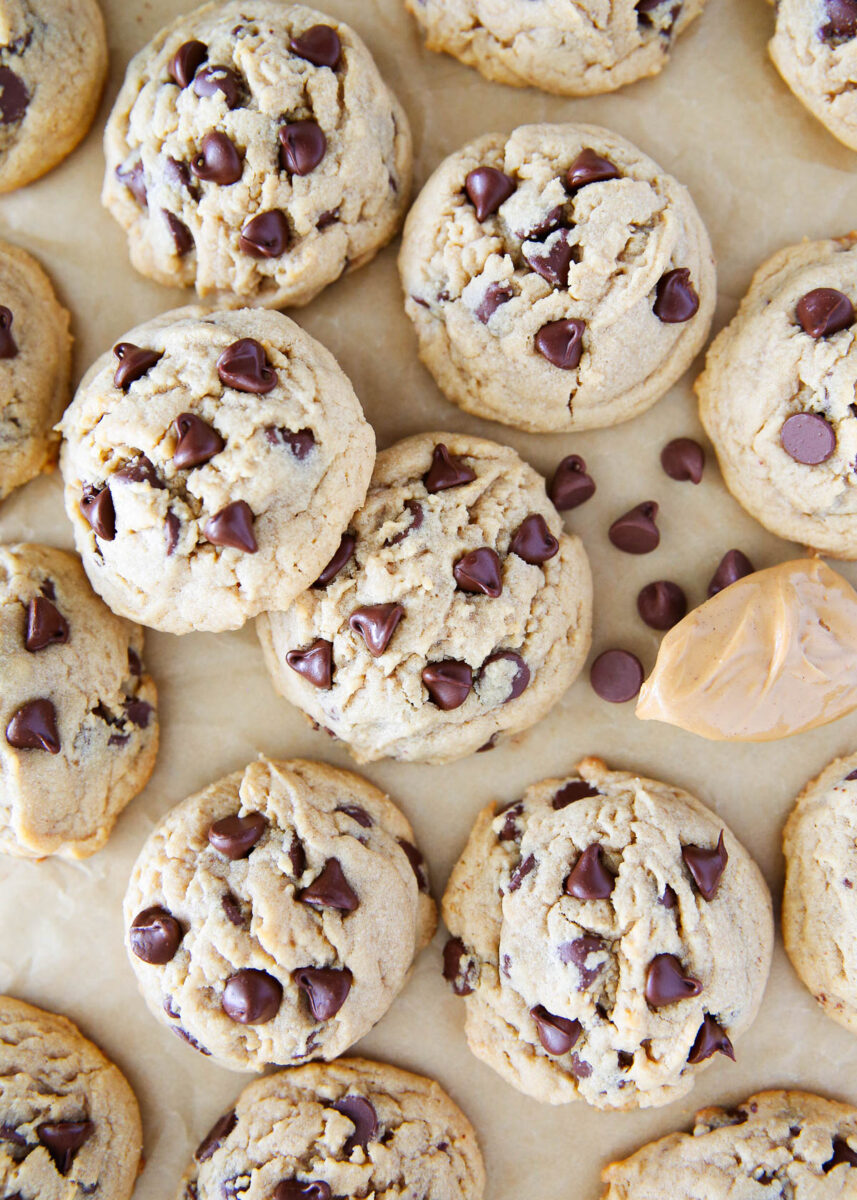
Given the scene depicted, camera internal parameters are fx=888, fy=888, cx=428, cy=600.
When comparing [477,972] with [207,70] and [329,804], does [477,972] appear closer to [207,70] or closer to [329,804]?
[329,804]

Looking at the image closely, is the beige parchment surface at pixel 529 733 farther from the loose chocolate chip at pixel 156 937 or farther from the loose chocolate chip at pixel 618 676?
the loose chocolate chip at pixel 156 937

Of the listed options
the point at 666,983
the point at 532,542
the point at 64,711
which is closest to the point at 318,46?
the point at 532,542

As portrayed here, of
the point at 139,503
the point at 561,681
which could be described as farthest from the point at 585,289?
the point at 139,503

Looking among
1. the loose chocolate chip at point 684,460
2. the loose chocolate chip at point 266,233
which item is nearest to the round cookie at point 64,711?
the loose chocolate chip at point 266,233

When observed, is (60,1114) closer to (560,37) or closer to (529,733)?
(529,733)

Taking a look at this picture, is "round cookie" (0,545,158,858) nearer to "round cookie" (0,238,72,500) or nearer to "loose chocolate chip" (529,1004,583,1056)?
"round cookie" (0,238,72,500)

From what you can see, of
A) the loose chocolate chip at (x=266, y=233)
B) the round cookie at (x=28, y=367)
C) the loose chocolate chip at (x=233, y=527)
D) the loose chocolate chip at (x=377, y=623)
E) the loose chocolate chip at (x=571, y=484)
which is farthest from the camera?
the loose chocolate chip at (x=571, y=484)
